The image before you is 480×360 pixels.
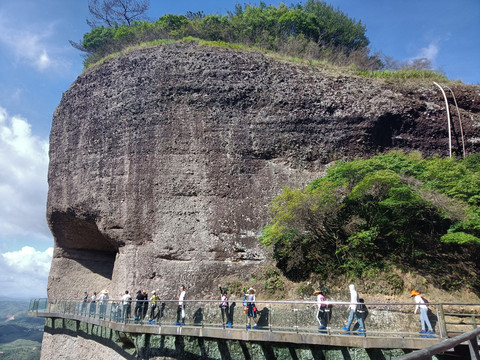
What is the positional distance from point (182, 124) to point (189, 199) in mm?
3971

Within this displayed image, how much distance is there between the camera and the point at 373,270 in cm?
1375

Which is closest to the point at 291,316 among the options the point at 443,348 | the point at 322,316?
the point at 322,316

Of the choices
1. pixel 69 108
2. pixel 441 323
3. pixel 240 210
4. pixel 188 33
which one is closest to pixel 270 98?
pixel 240 210

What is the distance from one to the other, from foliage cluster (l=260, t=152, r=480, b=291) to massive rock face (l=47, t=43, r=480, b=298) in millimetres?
2720

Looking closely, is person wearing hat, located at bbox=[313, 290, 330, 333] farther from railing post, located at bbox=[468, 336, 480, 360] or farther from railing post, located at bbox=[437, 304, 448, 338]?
railing post, located at bbox=[468, 336, 480, 360]

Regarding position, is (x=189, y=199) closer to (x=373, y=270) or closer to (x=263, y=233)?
(x=263, y=233)

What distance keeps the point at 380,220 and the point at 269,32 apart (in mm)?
19823

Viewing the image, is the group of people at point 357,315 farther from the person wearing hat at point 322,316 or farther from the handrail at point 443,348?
the handrail at point 443,348

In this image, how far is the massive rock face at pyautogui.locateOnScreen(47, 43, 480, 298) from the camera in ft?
58.4

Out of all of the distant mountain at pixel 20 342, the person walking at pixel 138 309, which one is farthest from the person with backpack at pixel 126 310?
the distant mountain at pixel 20 342

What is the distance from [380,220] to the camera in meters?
14.2

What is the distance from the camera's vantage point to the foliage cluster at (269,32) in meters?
26.2

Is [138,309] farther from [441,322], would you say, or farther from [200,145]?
[441,322]

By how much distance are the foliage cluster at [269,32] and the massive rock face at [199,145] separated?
14.8 ft
